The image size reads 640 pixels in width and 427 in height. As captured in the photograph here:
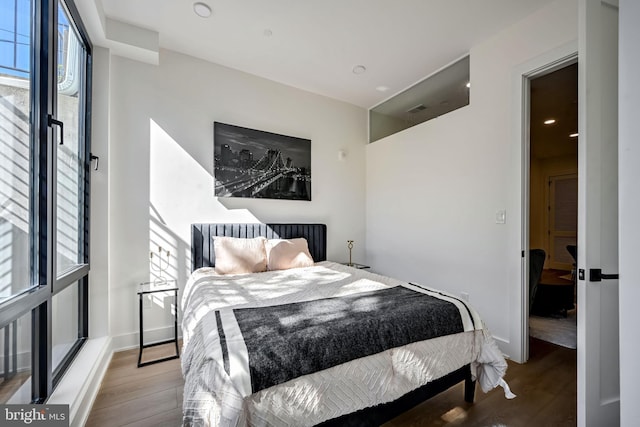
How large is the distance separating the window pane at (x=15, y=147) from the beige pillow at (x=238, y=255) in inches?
55.3

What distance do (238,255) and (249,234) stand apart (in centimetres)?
46

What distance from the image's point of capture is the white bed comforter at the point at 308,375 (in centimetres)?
107

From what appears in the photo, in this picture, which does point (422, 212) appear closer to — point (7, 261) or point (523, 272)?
point (523, 272)

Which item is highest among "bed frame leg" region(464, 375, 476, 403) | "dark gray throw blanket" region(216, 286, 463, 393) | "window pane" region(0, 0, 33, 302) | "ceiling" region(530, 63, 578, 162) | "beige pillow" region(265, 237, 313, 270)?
"ceiling" region(530, 63, 578, 162)

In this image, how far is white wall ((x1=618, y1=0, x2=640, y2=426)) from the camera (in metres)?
0.91

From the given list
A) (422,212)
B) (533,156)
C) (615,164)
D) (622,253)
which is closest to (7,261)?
(622,253)

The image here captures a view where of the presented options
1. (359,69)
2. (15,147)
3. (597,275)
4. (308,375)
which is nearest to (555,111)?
(359,69)

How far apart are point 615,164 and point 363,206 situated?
9.83ft

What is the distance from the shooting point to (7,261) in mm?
1302

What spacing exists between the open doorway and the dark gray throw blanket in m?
2.03

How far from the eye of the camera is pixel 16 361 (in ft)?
4.64

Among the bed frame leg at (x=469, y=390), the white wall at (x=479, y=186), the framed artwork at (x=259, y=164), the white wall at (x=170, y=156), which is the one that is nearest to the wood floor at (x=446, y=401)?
the bed frame leg at (x=469, y=390)

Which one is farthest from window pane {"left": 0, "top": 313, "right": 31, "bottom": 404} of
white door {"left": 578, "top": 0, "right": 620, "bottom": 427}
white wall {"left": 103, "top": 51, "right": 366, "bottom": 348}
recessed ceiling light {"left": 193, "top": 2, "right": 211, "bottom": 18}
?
white door {"left": 578, "top": 0, "right": 620, "bottom": 427}

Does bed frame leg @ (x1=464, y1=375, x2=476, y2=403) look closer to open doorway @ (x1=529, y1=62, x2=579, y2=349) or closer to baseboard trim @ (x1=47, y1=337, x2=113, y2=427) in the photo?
open doorway @ (x1=529, y1=62, x2=579, y2=349)
